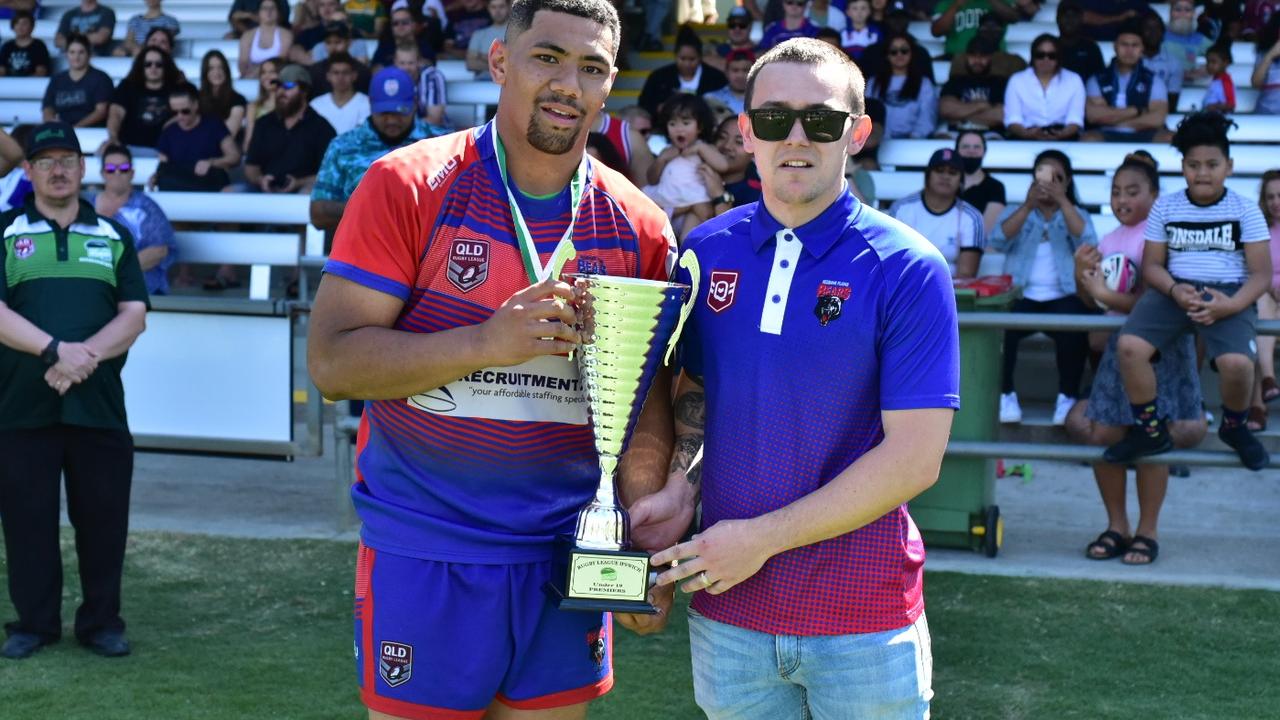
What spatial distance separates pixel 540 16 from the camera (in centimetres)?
305

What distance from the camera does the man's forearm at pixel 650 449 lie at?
3.11m

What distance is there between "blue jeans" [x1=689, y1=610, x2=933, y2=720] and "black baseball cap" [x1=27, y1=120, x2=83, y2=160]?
410cm

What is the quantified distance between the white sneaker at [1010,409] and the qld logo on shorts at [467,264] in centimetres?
596

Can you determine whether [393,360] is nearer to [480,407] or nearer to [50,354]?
[480,407]

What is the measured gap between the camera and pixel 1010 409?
8633mm

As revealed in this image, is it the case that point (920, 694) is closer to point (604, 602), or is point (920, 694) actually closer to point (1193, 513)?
point (604, 602)

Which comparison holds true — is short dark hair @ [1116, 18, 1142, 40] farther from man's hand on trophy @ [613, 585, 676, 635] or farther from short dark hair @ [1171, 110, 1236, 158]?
man's hand on trophy @ [613, 585, 676, 635]

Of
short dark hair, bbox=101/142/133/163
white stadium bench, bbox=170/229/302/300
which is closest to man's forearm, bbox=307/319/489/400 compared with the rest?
white stadium bench, bbox=170/229/302/300

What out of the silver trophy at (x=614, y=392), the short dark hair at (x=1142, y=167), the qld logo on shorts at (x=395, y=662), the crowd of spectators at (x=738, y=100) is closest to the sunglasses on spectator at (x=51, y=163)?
the crowd of spectators at (x=738, y=100)

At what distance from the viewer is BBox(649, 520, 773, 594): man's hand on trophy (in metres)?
2.79

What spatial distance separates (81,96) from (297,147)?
354 centimetres

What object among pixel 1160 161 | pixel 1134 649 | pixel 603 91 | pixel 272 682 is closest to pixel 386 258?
pixel 603 91

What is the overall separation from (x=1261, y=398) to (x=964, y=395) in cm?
208


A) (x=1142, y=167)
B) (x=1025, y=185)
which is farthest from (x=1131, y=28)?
(x=1142, y=167)
